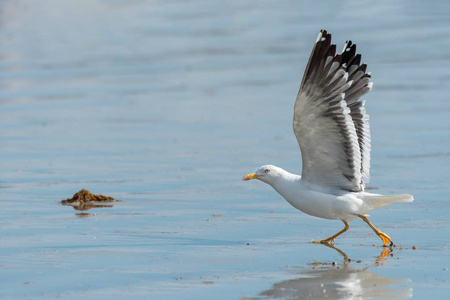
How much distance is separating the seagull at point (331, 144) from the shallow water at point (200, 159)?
0.33 meters

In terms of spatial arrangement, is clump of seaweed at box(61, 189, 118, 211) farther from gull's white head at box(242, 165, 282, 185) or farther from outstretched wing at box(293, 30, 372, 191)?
outstretched wing at box(293, 30, 372, 191)

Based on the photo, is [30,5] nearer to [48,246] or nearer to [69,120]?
[69,120]

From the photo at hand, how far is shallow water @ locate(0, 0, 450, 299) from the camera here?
6.65 metres

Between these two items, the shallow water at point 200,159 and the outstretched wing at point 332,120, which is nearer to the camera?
the shallow water at point 200,159

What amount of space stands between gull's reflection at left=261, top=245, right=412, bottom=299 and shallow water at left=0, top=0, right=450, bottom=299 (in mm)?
21

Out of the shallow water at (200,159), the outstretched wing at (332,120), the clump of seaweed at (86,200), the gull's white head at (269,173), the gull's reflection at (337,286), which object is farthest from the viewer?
the clump of seaweed at (86,200)

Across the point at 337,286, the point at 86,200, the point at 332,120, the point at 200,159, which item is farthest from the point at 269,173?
the point at 200,159

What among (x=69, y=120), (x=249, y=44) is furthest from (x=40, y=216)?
(x=249, y=44)

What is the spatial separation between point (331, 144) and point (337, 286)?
6.09 feet

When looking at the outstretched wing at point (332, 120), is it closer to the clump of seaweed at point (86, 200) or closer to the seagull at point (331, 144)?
the seagull at point (331, 144)

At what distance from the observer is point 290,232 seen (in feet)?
27.0

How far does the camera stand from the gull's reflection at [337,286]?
6.02m

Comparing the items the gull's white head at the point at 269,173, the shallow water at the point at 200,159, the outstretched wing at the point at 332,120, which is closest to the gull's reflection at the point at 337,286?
the shallow water at the point at 200,159

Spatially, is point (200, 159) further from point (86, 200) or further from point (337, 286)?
point (337, 286)
